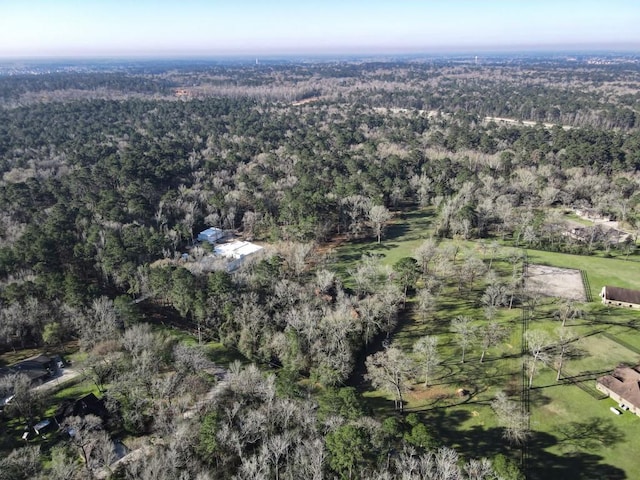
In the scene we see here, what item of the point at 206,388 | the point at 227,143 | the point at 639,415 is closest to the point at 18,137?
the point at 227,143

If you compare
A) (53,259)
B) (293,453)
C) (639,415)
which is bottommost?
(639,415)

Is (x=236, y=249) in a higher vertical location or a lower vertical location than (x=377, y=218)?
lower

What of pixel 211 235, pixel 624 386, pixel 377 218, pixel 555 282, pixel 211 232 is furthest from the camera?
pixel 211 232

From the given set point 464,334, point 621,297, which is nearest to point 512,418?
point 464,334

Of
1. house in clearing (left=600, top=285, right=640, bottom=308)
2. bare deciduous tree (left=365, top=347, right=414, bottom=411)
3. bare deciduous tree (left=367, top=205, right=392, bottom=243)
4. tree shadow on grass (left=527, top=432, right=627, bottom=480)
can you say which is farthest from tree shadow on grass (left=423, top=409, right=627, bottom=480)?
bare deciduous tree (left=367, top=205, right=392, bottom=243)

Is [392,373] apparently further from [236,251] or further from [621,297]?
[236,251]

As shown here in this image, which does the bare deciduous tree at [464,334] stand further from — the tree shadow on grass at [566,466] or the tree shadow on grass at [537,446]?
the tree shadow on grass at [566,466]

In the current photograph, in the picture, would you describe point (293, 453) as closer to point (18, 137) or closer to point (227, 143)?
point (227, 143)
